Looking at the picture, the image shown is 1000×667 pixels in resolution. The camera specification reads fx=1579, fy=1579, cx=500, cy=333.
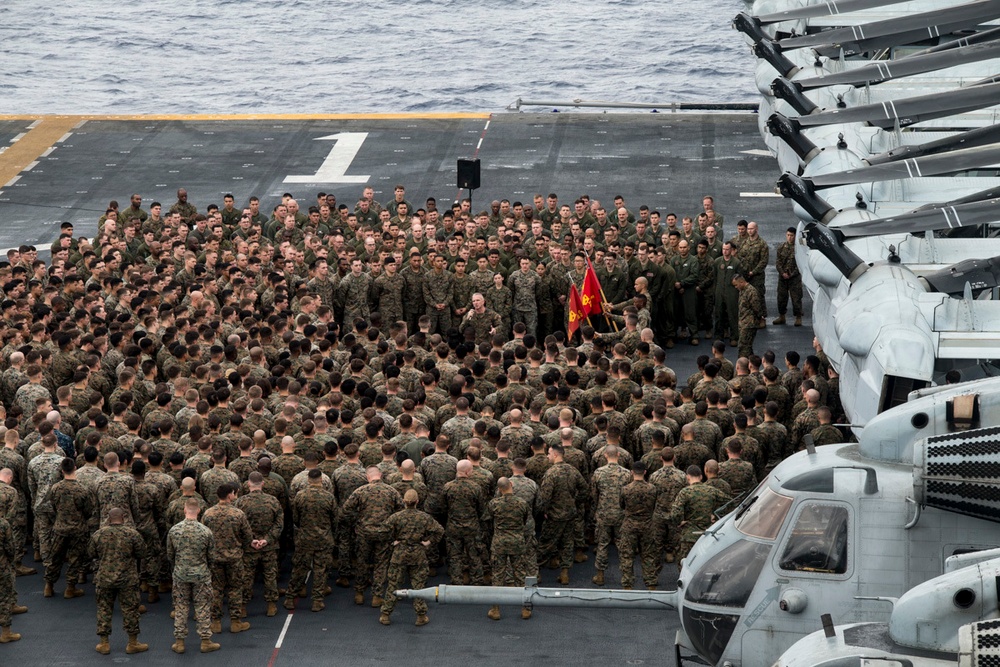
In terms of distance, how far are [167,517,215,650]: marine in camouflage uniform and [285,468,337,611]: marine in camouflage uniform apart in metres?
1.01

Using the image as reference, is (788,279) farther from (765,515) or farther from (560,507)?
(765,515)

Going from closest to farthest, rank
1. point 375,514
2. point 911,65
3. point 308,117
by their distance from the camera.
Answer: point 375,514 < point 911,65 < point 308,117

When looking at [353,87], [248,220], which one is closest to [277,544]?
[248,220]

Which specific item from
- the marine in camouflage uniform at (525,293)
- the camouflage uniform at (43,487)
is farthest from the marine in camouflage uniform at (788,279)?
the camouflage uniform at (43,487)

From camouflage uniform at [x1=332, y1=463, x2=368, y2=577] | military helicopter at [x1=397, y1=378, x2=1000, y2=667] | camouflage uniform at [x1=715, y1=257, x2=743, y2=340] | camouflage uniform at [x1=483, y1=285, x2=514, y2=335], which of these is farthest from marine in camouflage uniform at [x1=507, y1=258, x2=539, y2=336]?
military helicopter at [x1=397, y1=378, x2=1000, y2=667]

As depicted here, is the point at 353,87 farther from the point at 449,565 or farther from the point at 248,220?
the point at 449,565

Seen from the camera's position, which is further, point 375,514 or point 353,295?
point 353,295

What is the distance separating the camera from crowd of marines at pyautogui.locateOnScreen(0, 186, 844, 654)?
49.9ft

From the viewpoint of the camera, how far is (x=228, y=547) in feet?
48.9

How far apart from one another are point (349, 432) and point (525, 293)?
6644 mm

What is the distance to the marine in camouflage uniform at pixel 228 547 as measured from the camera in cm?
1485

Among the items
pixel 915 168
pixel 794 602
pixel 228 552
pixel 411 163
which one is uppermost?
pixel 915 168

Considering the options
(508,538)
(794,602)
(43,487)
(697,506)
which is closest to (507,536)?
(508,538)

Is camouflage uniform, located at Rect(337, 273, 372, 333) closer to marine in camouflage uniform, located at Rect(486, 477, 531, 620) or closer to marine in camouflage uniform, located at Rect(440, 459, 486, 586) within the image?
marine in camouflage uniform, located at Rect(440, 459, 486, 586)
